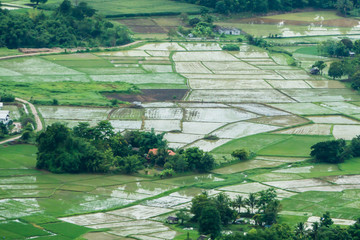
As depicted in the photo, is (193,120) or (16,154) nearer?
(16,154)

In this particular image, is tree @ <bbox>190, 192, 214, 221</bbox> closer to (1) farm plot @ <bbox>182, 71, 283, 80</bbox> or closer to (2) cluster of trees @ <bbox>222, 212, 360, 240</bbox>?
(2) cluster of trees @ <bbox>222, 212, 360, 240</bbox>

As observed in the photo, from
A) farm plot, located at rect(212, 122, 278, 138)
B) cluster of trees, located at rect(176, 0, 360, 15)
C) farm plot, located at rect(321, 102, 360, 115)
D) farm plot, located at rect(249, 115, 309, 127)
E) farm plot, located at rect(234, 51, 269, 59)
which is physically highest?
cluster of trees, located at rect(176, 0, 360, 15)

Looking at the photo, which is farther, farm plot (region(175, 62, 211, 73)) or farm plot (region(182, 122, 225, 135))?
farm plot (region(175, 62, 211, 73))

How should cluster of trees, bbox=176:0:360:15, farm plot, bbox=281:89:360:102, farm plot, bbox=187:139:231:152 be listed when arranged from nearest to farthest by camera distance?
farm plot, bbox=187:139:231:152 → farm plot, bbox=281:89:360:102 → cluster of trees, bbox=176:0:360:15

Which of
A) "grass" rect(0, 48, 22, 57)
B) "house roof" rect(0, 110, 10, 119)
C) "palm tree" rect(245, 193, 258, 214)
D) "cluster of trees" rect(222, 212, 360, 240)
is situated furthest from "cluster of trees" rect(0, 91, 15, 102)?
"cluster of trees" rect(222, 212, 360, 240)

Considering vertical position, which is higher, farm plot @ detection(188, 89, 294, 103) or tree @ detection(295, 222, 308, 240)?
farm plot @ detection(188, 89, 294, 103)

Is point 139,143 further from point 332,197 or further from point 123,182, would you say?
point 332,197

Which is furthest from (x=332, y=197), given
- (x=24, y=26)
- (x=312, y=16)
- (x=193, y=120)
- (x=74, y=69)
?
(x=312, y=16)

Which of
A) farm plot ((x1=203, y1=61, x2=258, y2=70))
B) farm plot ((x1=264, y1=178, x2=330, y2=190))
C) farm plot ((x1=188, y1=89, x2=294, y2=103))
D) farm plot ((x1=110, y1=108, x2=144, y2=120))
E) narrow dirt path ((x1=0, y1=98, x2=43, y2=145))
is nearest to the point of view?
farm plot ((x1=264, y1=178, x2=330, y2=190))
